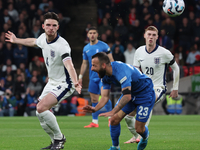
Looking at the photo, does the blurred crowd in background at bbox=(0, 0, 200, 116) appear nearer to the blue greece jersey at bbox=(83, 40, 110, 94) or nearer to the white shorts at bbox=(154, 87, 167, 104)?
the blue greece jersey at bbox=(83, 40, 110, 94)

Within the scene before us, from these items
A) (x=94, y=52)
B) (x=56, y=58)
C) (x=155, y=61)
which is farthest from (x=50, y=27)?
(x=94, y=52)

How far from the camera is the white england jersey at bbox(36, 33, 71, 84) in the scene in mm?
6684

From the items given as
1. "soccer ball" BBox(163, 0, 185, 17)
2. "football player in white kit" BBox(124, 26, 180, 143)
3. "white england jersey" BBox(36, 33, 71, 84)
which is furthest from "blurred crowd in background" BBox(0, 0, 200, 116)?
"white england jersey" BBox(36, 33, 71, 84)

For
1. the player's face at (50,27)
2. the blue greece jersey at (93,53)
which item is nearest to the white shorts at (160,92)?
the player's face at (50,27)

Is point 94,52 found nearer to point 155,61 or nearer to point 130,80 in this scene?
point 155,61

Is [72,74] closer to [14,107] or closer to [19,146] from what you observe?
[19,146]

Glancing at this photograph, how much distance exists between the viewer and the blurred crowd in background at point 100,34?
18.2 m

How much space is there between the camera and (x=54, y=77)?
22.5 feet

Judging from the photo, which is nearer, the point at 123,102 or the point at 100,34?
the point at 123,102

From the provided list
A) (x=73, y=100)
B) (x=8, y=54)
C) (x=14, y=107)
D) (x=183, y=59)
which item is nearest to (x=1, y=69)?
(x=8, y=54)

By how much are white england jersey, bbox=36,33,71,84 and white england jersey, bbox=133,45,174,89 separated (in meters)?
2.01

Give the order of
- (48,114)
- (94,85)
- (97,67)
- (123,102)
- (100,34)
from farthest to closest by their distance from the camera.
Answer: (100,34) → (94,85) → (48,114) → (97,67) → (123,102)

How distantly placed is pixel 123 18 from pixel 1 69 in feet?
22.7

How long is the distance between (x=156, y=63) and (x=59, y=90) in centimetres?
242
